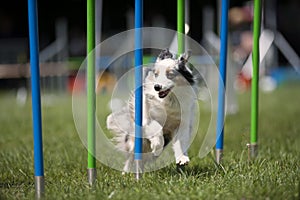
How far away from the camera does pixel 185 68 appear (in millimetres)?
3137

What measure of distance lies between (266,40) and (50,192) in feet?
34.6

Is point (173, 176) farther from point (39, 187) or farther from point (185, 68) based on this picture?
point (39, 187)

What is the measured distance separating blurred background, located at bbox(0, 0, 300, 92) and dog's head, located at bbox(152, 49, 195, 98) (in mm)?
10620

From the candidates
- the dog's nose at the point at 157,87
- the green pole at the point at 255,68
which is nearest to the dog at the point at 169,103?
the dog's nose at the point at 157,87

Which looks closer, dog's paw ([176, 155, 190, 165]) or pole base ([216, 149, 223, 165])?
dog's paw ([176, 155, 190, 165])

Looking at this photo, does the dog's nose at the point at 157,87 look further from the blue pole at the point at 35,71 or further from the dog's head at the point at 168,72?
the blue pole at the point at 35,71

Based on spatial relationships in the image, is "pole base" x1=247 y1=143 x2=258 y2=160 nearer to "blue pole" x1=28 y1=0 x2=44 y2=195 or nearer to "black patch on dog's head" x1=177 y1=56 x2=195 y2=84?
"black patch on dog's head" x1=177 y1=56 x2=195 y2=84

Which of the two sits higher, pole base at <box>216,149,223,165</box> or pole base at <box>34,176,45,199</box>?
pole base at <box>34,176,45,199</box>

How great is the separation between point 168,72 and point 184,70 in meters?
0.12

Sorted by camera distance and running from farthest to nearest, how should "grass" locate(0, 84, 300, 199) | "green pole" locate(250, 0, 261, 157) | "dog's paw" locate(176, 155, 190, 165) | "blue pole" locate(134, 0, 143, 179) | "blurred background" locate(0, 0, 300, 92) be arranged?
1. "blurred background" locate(0, 0, 300, 92)
2. "green pole" locate(250, 0, 261, 157)
3. "dog's paw" locate(176, 155, 190, 165)
4. "blue pole" locate(134, 0, 143, 179)
5. "grass" locate(0, 84, 300, 199)

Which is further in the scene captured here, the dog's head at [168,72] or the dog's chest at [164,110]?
the dog's chest at [164,110]

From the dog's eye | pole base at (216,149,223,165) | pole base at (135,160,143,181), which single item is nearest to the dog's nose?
the dog's eye

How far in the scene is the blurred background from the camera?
14656 mm

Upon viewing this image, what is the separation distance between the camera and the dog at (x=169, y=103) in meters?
3.10
